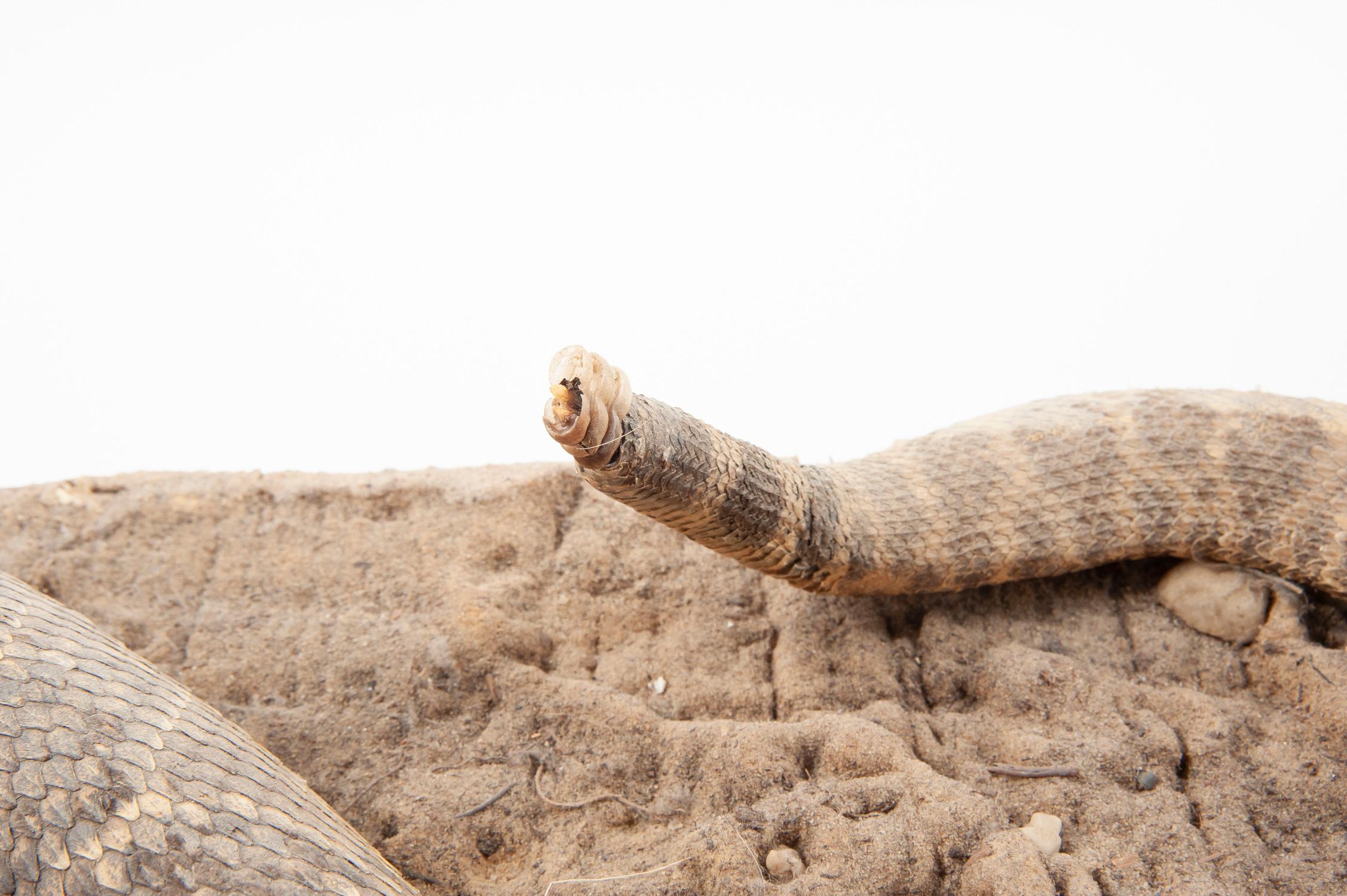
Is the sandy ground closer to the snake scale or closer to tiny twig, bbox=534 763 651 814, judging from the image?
tiny twig, bbox=534 763 651 814

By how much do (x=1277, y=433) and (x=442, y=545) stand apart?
8.90ft

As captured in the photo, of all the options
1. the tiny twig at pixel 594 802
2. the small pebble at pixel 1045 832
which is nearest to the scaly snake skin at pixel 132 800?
the tiny twig at pixel 594 802

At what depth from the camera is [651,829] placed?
2480 mm

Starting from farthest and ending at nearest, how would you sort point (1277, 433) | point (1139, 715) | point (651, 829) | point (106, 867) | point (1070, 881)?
point (1277, 433), point (1139, 715), point (651, 829), point (1070, 881), point (106, 867)

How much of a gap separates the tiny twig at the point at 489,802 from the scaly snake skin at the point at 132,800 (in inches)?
14.4

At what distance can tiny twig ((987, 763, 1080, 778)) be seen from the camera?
→ 255 centimetres

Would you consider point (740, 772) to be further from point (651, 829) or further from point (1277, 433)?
point (1277, 433)

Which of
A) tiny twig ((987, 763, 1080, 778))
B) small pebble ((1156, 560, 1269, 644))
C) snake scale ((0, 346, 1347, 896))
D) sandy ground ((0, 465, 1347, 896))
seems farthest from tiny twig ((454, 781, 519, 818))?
small pebble ((1156, 560, 1269, 644))

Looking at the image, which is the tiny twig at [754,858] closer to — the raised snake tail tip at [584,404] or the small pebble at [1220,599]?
the raised snake tail tip at [584,404]

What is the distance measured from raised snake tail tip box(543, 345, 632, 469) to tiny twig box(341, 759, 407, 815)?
1.25 metres

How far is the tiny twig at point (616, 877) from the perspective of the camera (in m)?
2.24

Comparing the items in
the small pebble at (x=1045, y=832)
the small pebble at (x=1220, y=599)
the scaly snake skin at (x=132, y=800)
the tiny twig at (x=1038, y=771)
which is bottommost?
the small pebble at (x=1045, y=832)

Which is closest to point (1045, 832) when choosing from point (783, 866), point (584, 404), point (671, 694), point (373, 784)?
point (783, 866)

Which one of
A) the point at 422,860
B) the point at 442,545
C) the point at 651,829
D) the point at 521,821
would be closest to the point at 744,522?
the point at 651,829
